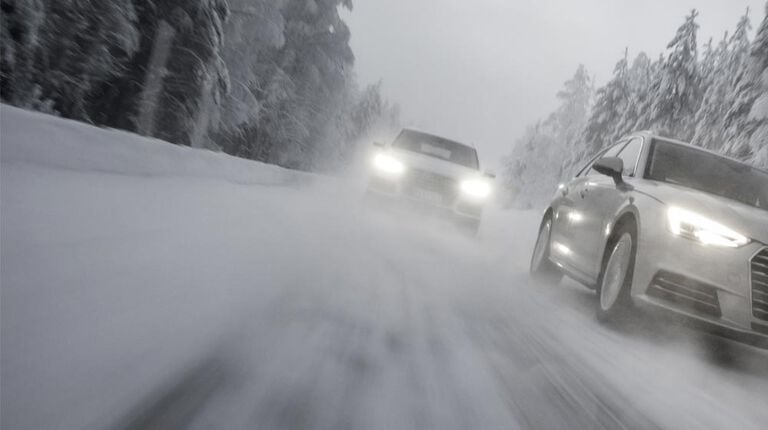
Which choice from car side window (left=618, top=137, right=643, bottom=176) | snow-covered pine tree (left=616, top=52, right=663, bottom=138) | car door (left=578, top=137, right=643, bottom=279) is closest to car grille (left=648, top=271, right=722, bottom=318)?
car door (left=578, top=137, right=643, bottom=279)

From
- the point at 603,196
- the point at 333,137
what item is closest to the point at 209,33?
the point at 603,196

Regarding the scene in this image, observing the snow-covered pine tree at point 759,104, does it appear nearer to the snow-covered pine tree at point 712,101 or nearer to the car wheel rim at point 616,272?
the snow-covered pine tree at point 712,101

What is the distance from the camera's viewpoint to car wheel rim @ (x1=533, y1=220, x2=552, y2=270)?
263 inches

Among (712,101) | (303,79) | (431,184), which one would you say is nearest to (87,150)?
(431,184)

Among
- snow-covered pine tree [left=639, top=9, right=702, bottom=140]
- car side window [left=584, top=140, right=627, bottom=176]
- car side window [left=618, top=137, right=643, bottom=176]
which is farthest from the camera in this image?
snow-covered pine tree [left=639, top=9, right=702, bottom=140]

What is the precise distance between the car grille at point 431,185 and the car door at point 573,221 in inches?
92.8

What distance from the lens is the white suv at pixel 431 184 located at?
346 inches

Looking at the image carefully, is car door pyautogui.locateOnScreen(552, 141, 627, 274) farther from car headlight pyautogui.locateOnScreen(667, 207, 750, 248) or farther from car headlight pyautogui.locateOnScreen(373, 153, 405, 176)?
car headlight pyautogui.locateOnScreen(373, 153, 405, 176)

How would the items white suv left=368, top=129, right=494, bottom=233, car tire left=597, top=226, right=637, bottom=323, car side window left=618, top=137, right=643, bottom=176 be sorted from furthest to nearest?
1. white suv left=368, top=129, right=494, bottom=233
2. car side window left=618, top=137, right=643, bottom=176
3. car tire left=597, top=226, right=637, bottom=323

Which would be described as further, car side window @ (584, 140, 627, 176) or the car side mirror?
car side window @ (584, 140, 627, 176)

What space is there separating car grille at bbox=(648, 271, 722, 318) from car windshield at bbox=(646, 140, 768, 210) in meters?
1.22

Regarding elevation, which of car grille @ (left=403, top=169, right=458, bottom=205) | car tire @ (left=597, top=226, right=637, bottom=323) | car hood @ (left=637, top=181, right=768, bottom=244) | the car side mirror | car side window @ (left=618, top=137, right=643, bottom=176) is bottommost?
car tire @ (left=597, top=226, right=637, bottom=323)

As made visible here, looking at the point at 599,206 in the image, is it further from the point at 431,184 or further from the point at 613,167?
the point at 431,184

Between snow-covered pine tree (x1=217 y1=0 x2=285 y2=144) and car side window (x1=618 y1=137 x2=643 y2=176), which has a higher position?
snow-covered pine tree (x1=217 y1=0 x2=285 y2=144)
